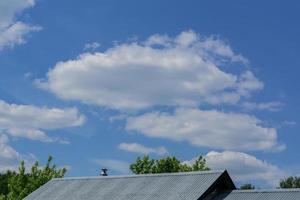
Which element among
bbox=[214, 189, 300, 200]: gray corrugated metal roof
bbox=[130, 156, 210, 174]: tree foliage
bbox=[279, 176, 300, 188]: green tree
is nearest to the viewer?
bbox=[214, 189, 300, 200]: gray corrugated metal roof

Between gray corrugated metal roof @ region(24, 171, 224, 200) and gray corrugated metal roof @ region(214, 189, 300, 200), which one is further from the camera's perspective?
gray corrugated metal roof @ region(24, 171, 224, 200)

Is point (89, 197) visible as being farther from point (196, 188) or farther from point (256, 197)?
point (256, 197)

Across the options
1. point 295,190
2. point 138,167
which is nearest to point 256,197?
point 295,190

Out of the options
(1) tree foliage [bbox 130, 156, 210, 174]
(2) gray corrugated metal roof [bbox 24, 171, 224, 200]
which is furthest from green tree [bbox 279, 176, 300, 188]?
(2) gray corrugated metal roof [bbox 24, 171, 224, 200]

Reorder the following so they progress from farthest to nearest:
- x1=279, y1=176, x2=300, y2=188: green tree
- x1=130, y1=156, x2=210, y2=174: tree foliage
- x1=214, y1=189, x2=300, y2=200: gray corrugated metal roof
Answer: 1. x1=279, y1=176, x2=300, y2=188: green tree
2. x1=130, y1=156, x2=210, y2=174: tree foliage
3. x1=214, y1=189, x2=300, y2=200: gray corrugated metal roof

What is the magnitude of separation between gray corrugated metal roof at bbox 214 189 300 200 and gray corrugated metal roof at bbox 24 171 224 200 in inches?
63.5

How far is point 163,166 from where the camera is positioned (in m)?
67.6

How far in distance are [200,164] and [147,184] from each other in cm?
2713

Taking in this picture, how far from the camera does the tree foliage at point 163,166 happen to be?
6659cm

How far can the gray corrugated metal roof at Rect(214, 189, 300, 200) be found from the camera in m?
34.3

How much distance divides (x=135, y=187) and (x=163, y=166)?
27589 mm

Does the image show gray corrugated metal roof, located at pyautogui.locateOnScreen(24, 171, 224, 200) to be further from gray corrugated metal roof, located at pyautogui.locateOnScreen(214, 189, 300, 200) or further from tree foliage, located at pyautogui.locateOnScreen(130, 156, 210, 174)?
tree foliage, located at pyautogui.locateOnScreen(130, 156, 210, 174)

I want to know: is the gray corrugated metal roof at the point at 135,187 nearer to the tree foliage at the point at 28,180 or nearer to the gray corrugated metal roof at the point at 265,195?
the gray corrugated metal roof at the point at 265,195

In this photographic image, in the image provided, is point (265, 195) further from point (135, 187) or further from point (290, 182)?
point (290, 182)
